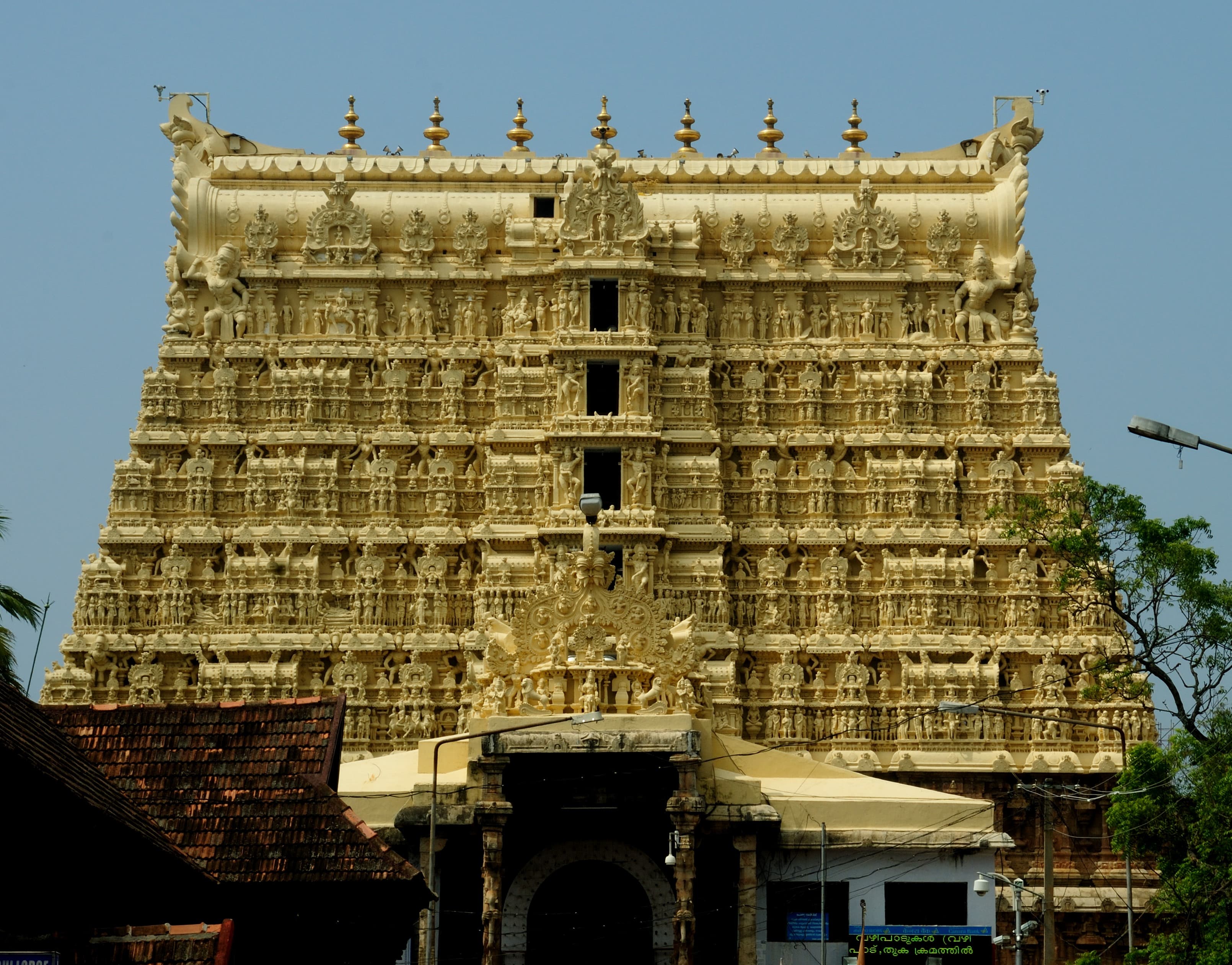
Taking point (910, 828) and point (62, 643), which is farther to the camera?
point (62, 643)

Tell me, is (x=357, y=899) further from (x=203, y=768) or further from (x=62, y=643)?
(x=62, y=643)

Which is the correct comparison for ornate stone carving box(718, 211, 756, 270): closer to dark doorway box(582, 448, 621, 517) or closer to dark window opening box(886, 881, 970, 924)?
dark doorway box(582, 448, 621, 517)

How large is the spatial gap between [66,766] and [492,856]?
80.3 ft

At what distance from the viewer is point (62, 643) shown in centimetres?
7725

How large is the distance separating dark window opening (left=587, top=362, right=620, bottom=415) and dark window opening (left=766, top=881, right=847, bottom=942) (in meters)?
18.9

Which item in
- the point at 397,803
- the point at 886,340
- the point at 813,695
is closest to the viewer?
the point at 397,803

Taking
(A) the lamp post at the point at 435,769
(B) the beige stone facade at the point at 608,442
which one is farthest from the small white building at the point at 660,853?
(B) the beige stone facade at the point at 608,442

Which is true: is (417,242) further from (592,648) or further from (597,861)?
(597,861)

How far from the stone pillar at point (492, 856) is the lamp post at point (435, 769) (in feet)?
3.80

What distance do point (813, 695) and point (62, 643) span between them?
70.7 feet

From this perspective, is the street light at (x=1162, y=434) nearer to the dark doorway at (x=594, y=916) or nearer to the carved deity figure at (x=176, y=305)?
the dark doorway at (x=594, y=916)

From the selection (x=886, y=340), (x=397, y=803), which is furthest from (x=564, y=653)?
(x=886, y=340)

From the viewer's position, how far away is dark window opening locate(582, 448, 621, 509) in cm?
7788

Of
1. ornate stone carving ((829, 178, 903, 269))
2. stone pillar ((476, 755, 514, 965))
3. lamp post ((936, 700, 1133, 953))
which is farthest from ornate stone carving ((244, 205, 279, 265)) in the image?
stone pillar ((476, 755, 514, 965))
